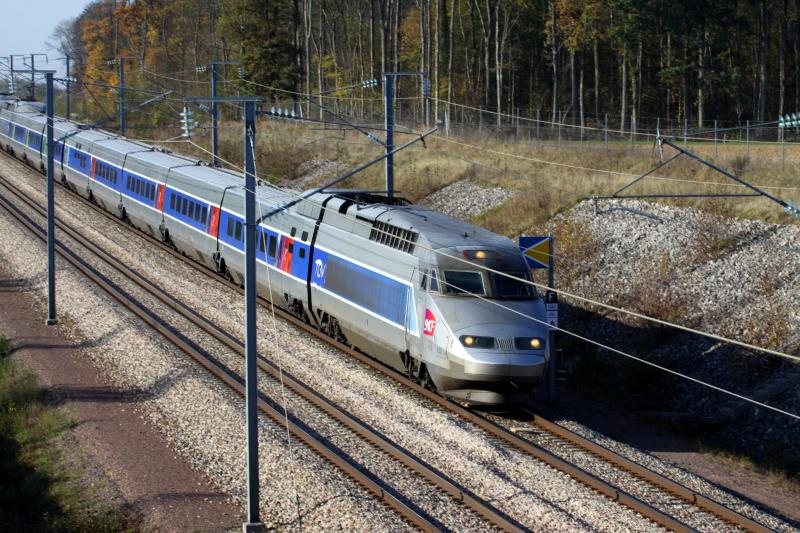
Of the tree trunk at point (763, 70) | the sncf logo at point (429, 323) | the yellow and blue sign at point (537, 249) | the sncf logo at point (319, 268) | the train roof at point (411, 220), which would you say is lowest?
the sncf logo at point (429, 323)

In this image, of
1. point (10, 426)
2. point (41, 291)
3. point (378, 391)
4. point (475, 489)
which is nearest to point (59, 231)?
point (41, 291)

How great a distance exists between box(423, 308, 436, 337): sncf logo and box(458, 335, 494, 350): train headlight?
832 millimetres

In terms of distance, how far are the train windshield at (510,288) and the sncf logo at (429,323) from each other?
3.93 ft

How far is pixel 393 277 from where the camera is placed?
19.9 meters

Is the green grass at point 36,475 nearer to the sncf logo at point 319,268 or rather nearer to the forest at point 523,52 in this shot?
the sncf logo at point 319,268

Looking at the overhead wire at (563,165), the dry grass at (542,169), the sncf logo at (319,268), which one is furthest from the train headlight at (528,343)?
the overhead wire at (563,165)

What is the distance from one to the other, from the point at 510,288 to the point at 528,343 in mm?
1348

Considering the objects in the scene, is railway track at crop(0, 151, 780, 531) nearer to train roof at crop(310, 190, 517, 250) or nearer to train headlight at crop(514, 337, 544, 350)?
train headlight at crop(514, 337, 544, 350)

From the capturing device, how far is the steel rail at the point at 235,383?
13.9 m

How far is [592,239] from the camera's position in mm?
30688

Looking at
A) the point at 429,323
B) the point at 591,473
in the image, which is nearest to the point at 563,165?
the point at 429,323

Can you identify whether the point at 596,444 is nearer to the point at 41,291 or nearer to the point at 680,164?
the point at 41,291

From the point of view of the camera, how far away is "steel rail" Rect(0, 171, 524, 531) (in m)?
14.0

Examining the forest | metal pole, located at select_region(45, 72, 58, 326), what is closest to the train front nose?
metal pole, located at select_region(45, 72, 58, 326)
